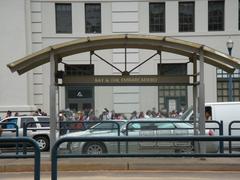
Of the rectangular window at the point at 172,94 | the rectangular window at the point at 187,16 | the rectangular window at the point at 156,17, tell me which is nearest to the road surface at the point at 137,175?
the rectangular window at the point at 172,94

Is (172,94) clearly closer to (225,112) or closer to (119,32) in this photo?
(119,32)

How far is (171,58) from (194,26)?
2.54m

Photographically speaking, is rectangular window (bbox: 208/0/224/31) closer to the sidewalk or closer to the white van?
the white van

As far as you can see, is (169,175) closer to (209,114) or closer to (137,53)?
(209,114)

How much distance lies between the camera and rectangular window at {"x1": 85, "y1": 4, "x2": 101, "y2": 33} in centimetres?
3456

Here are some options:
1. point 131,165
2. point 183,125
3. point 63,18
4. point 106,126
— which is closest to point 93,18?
point 63,18

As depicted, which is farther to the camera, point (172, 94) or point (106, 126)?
point (172, 94)

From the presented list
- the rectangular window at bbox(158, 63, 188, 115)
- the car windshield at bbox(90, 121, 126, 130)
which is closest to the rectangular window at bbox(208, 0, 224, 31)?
the rectangular window at bbox(158, 63, 188, 115)

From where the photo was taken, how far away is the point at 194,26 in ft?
113

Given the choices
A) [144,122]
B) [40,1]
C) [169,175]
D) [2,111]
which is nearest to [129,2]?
[40,1]

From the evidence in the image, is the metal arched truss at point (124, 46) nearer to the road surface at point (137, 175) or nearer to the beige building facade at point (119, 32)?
the road surface at point (137, 175)

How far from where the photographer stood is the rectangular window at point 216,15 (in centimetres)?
3450

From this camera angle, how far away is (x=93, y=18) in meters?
34.6

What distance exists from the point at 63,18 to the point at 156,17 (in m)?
5.82
